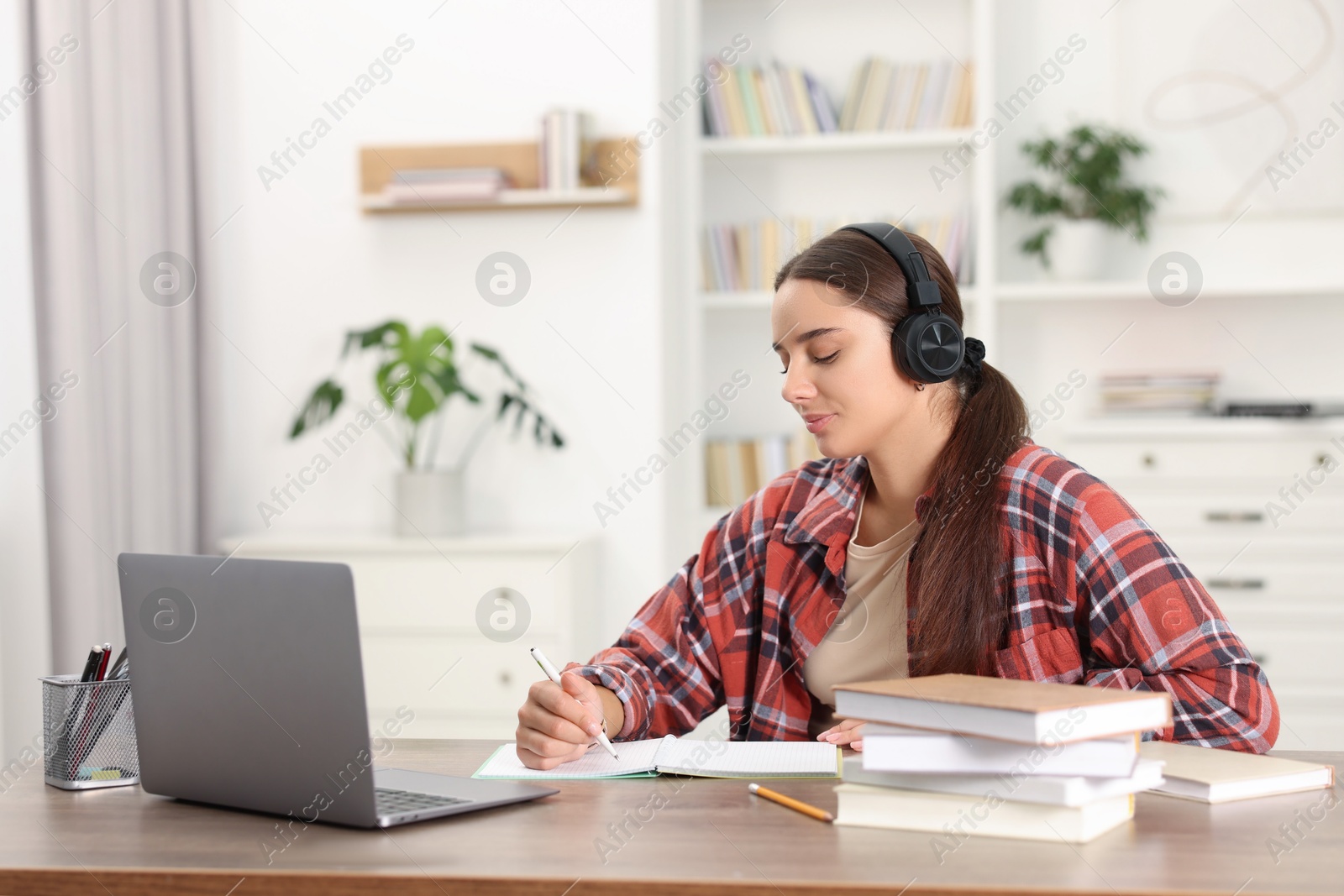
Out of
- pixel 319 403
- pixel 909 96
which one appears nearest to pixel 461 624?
pixel 319 403

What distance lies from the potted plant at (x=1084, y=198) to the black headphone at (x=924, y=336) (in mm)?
2100

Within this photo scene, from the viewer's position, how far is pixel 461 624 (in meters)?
3.02

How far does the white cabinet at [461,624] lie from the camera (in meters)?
3.02

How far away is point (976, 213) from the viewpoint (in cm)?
345

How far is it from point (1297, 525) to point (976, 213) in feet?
3.94

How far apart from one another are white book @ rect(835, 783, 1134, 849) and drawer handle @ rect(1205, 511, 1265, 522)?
238 cm

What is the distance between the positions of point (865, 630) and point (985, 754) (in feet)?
1.94

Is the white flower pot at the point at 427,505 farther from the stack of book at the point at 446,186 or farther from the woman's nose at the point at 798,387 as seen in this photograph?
the woman's nose at the point at 798,387

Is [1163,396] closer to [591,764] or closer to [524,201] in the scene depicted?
[524,201]

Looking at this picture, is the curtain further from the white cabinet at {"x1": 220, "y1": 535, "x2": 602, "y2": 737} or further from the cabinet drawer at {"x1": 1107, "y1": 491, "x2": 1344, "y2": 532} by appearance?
the cabinet drawer at {"x1": 1107, "y1": 491, "x2": 1344, "y2": 532}

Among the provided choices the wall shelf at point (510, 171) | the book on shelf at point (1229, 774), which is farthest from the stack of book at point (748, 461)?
the book on shelf at point (1229, 774)

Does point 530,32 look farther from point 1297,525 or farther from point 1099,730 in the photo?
point 1099,730

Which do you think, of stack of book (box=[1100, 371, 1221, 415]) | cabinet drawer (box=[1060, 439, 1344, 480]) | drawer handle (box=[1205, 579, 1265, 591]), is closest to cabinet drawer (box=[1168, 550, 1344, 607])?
drawer handle (box=[1205, 579, 1265, 591])

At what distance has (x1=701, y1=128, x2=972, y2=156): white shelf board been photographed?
344cm
